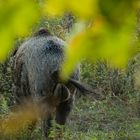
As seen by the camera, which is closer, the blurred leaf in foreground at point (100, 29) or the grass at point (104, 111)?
the blurred leaf in foreground at point (100, 29)

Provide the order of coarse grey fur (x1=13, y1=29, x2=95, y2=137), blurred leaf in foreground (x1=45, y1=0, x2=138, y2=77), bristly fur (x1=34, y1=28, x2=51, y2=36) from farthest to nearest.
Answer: bristly fur (x1=34, y1=28, x2=51, y2=36), coarse grey fur (x1=13, y1=29, x2=95, y2=137), blurred leaf in foreground (x1=45, y1=0, x2=138, y2=77)

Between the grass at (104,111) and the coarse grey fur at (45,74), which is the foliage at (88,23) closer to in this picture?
the grass at (104,111)

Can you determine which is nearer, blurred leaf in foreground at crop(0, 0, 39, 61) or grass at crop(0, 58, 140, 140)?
blurred leaf in foreground at crop(0, 0, 39, 61)

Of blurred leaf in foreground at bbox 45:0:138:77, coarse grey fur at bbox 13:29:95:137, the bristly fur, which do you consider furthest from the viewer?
the bristly fur

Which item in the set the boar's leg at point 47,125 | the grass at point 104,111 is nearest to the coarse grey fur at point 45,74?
the boar's leg at point 47,125

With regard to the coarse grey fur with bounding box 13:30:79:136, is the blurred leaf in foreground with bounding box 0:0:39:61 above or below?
below

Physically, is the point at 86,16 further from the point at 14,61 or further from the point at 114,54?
the point at 14,61

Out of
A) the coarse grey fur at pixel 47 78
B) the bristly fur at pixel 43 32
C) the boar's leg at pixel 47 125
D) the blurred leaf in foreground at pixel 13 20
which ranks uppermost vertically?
the bristly fur at pixel 43 32

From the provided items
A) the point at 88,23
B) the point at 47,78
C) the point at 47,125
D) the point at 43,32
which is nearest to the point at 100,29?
the point at 88,23

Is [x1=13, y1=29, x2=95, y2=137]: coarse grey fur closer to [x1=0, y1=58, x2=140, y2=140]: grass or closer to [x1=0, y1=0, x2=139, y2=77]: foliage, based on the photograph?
[x1=0, y1=58, x2=140, y2=140]: grass

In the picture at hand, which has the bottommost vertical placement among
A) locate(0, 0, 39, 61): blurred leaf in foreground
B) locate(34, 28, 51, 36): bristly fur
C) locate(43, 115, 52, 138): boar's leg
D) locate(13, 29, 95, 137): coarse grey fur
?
locate(0, 0, 39, 61): blurred leaf in foreground

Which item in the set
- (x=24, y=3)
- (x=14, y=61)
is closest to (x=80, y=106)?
(x=14, y=61)

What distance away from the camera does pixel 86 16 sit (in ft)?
3.02

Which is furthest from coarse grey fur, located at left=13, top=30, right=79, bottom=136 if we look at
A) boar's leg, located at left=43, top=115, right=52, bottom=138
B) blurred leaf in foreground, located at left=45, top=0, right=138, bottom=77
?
blurred leaf in foreground, located at left=45, top=0, right=138, bottom=77
